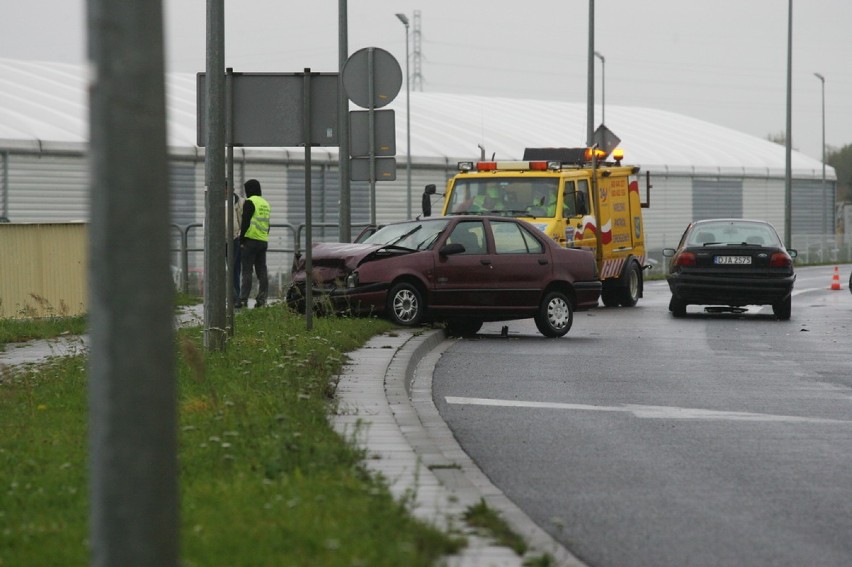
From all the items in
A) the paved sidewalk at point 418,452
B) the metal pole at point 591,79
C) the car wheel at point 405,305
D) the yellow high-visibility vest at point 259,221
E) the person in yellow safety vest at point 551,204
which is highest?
the metal pole at point 591,79

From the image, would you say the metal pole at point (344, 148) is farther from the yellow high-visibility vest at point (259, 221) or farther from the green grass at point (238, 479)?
the green grass at point (238, 479)

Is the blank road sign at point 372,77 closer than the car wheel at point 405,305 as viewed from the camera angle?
No

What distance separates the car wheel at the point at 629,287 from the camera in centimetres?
2625

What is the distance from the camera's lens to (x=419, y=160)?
4981 centimetres

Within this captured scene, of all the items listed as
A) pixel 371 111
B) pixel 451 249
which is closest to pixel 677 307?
pixel 451 249

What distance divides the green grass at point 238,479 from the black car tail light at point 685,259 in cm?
1213

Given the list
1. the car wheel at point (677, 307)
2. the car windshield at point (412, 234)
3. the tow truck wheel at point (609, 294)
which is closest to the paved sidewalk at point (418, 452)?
the car windshield at point (412, 234)

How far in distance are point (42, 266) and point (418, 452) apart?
12.1m

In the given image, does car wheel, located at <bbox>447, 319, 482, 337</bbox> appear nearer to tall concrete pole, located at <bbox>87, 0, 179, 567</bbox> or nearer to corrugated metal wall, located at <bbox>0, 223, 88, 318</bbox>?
corrugated metal wall, located at <bbox>0, 223, 88, 318</bbox>

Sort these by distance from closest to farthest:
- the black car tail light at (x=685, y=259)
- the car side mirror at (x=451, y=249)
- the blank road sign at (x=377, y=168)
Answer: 1. the car side mirror at (x=451, y=249)
2. the blank road sign at (x=377, y=168)
3. the black car tail light at (x=685, y=259)

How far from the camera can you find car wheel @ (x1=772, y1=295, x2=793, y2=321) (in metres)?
22.9

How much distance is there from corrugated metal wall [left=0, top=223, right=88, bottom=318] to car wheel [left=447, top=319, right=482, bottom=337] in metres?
4.50

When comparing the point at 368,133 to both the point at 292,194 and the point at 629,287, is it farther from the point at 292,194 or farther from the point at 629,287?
the point at 292,194

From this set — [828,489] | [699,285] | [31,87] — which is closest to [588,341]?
[699,285]
